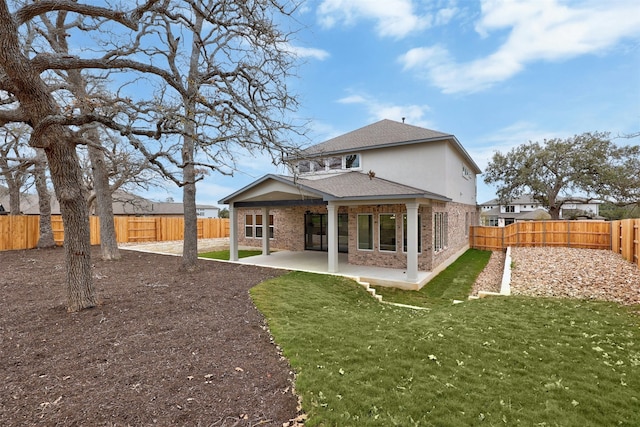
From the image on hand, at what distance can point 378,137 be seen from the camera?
624 inches

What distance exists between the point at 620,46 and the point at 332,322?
11.8 metres

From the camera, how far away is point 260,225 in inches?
744

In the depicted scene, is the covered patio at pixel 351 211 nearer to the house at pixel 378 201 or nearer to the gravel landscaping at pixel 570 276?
the house at pixel 378 201

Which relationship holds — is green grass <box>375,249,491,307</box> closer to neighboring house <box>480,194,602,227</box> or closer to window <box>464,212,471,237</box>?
window <box>464,212,471,237</box>

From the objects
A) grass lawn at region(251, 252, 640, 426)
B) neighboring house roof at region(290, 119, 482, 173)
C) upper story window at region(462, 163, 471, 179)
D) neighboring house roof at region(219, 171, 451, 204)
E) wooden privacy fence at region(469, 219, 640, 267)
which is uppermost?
neighboring house roof at region(290, 119, 482, 173)

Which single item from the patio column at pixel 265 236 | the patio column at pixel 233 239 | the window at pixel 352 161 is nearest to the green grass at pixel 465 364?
the patio column at pixel 233 239

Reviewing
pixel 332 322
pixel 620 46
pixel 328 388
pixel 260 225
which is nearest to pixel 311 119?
pixel 332 322

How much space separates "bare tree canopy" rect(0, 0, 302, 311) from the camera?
5.04 m

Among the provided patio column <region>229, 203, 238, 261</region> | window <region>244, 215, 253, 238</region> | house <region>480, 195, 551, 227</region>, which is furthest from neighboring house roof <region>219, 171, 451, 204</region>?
house <region>480, 195, 551, 227</region>

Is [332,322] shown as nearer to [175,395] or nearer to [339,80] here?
[175,395]

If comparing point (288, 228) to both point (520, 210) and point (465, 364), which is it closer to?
point (465, 364)

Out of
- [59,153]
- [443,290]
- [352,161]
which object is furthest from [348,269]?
[59,153]

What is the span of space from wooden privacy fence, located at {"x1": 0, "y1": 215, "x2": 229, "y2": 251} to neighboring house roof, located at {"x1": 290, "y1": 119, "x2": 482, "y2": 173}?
15105mm

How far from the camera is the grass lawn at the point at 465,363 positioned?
132 inches
